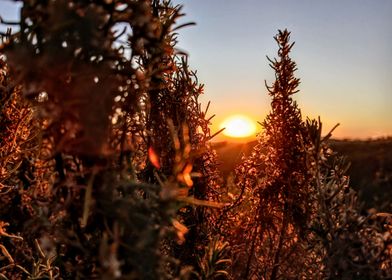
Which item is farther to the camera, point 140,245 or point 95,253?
point 95,253

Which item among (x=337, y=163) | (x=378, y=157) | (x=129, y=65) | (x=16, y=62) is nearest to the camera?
(x=16, y=62)

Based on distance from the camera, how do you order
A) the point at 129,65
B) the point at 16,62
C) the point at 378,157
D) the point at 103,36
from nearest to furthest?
the point at 16,62
the point at 103,36
the point at 129,65
the point at 378,157

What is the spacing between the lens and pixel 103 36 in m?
2.31

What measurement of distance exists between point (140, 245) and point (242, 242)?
3282 millimetres

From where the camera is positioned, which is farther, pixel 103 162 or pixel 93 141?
pixel 103 162

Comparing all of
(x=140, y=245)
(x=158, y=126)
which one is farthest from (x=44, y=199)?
(x=158, y=126)

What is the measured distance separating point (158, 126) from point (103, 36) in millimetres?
2409

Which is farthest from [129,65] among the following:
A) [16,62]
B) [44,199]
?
[44,199]

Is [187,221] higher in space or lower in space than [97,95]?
lower

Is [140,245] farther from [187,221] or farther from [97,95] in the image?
[187,221]

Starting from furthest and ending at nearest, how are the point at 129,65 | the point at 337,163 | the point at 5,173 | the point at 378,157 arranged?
the point at 378,157 → the point at 5,173 → the point at 337,163 → the point at 129,65

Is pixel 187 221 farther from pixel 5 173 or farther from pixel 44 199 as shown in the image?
pixel 44 199

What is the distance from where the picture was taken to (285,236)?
16.0 feet

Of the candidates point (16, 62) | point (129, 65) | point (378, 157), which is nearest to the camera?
point (16, 62)
